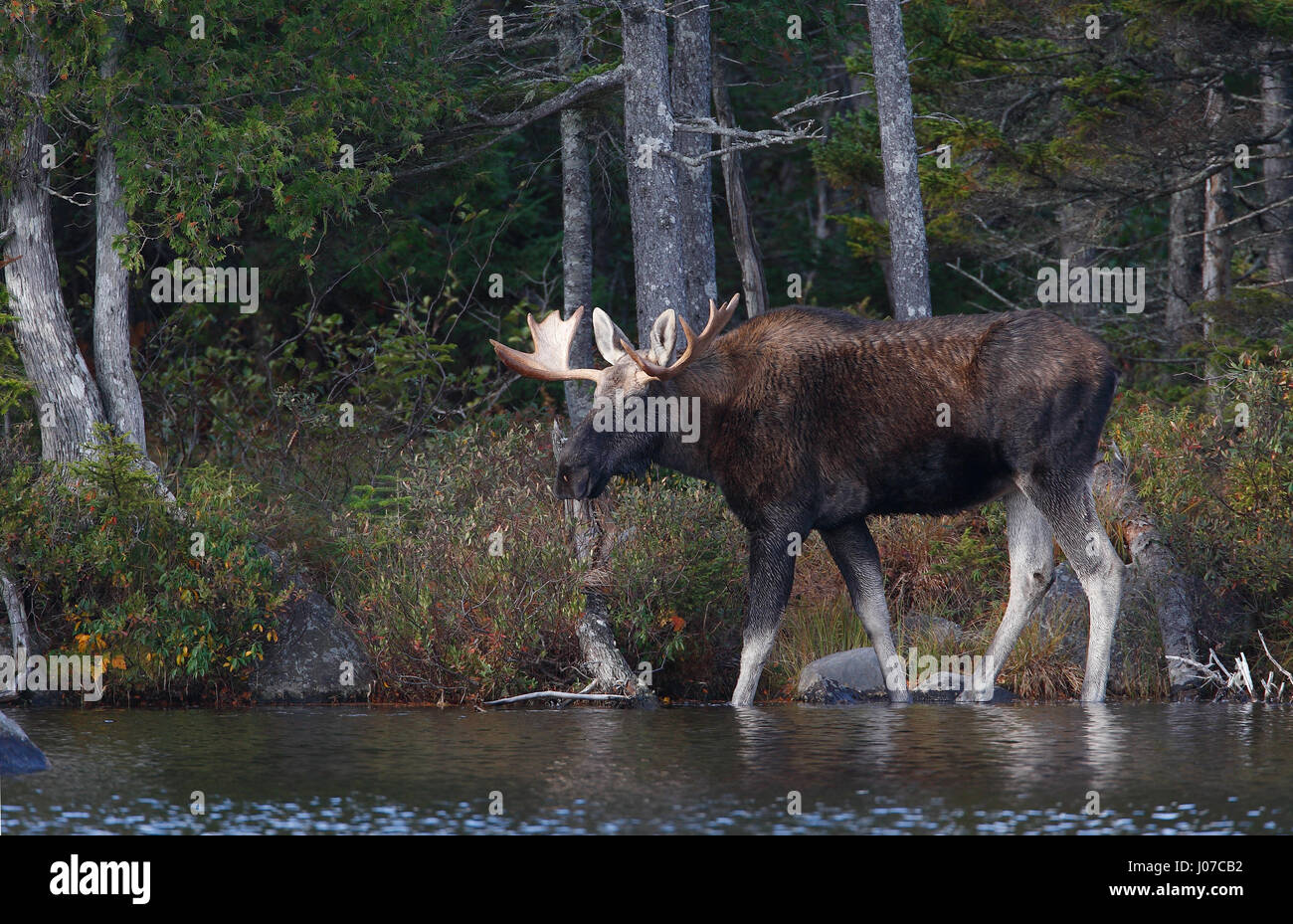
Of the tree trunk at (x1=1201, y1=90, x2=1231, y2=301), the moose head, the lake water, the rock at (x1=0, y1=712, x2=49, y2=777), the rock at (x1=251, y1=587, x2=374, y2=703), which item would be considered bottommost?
the lake water

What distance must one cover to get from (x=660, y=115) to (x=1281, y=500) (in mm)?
6525

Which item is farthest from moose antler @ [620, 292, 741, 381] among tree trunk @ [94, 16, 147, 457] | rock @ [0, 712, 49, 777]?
tree trunk @ [94, 16, 147, 457]

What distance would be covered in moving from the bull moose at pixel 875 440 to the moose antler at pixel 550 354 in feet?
0.29

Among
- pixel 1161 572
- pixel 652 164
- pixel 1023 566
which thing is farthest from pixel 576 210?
pixel 1023 566

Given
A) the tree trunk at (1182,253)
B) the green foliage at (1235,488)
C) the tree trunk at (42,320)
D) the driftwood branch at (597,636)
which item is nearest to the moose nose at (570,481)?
the driftwood branch at (597,636)

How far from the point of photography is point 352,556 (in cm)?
1388

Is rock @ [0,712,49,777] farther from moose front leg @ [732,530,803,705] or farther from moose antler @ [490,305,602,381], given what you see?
moose front leg @ [732,530,803,705]

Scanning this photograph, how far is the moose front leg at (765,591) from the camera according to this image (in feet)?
37.8

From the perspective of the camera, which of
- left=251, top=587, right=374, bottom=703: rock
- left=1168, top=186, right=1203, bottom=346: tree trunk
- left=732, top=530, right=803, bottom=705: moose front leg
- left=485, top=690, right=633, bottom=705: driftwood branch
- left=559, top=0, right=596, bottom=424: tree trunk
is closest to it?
left=732, top=530, right=803, bottom=705: moose front leg

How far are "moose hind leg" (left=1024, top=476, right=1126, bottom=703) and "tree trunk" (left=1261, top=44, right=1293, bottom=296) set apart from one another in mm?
7211

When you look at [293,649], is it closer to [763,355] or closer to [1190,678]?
[763,355]

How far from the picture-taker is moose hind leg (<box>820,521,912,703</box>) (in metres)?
11.9

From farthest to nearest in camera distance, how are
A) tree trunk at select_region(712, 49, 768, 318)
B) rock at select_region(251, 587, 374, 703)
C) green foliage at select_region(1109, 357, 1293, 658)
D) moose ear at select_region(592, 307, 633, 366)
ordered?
tree trunk at select_region(712, 49, 768, 318) → green foliage at select_region(1109, 357, 1293, 658) → rock at select_region(251, 587, 374, 703) → moose ear at select_region(592, 307, 633, 366)

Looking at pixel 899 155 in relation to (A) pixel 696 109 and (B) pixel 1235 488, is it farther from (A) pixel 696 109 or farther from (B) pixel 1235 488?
(B) pixel 1235 488
